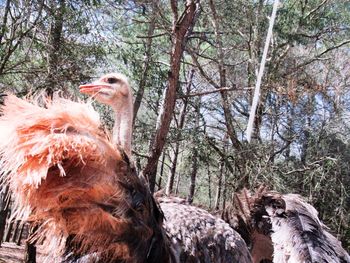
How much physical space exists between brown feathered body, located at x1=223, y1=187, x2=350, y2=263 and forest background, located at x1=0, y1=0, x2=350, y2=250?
2.33 meters

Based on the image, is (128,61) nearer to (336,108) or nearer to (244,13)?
(244,13)

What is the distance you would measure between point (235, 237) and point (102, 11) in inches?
251

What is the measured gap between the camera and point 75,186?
4.49 ft

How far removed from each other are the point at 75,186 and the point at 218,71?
11.6m

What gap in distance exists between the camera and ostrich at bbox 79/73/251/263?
247 centimetres

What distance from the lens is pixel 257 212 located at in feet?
12.2

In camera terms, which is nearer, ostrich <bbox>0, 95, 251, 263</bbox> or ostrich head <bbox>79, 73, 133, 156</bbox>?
ostrich <bbox>0, 95, 251, 263</bbox>

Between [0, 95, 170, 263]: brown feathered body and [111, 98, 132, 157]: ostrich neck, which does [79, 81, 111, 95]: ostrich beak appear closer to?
[111, 98, 132, 157]: ostrich neck

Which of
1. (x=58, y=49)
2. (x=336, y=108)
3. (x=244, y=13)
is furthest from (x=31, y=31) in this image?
(x=336, y=108)

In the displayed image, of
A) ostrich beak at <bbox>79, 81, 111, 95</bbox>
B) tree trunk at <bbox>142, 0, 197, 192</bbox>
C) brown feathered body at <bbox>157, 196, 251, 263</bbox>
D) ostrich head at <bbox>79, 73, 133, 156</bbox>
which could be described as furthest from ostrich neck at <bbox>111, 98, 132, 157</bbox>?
tree trunk at <bbox>142, 0, 197, 192</bbox>

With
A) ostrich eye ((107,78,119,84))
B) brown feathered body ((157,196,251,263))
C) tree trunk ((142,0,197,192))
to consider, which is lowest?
brown feathered body ((157,196,251,263))

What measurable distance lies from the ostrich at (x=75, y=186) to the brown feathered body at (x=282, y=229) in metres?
1.47

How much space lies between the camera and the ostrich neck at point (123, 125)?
2.86m

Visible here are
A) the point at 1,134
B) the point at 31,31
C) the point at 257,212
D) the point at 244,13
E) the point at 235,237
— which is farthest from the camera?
the point at 244,13
